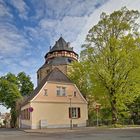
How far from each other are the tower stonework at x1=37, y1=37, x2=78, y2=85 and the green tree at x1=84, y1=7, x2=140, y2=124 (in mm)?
37429

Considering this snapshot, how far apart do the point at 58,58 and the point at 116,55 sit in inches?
1703

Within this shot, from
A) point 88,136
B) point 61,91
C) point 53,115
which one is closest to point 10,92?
point 61,91

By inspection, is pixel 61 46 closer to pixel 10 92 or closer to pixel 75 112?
pixel 10 92

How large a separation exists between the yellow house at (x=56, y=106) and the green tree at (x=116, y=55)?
18.1ft

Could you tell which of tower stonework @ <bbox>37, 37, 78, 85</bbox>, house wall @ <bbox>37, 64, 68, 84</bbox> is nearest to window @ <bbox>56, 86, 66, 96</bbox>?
tower stonework @ <bbox>37, 37, 78, 85</bbox>

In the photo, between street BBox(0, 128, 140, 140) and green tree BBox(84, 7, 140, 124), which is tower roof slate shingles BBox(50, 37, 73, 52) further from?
street BBox(0, 128, 140, 140)

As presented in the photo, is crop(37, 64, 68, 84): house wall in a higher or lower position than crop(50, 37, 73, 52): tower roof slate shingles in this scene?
lower

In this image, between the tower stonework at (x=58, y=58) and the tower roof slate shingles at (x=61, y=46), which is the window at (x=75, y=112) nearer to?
the tower stonework at (x=58, y=58)

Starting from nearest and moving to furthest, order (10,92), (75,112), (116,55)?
(116,55) → (75,112) → (10,92)

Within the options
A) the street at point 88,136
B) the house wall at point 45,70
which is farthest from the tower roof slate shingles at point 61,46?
the street at point 88,136

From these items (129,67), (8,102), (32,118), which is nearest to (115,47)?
(129,67)

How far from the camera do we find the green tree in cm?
3331

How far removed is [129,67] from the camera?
33.6 m

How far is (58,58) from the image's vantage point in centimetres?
7556
